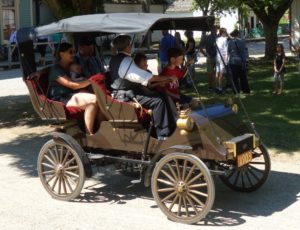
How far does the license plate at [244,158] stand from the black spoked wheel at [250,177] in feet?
1.70

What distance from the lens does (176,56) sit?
286 inches

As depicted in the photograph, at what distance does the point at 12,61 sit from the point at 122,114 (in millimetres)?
24091

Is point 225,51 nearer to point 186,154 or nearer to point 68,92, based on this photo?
point 68,92

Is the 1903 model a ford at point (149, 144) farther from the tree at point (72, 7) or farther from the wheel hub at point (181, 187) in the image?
the tree at point (72, 7)


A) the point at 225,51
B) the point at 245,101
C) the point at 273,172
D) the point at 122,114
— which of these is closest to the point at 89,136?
the point at 122,114

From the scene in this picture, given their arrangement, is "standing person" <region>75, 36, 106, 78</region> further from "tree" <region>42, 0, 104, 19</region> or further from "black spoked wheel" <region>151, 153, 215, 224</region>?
"tree" <region>42, 0, 104, 19</region>

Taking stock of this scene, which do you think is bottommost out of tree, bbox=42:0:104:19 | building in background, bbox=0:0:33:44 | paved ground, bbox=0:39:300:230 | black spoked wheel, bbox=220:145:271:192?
paved ground, bbox=0:39:300:230

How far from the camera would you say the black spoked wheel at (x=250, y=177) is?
7.34 metres

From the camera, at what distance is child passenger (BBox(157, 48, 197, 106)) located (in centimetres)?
723

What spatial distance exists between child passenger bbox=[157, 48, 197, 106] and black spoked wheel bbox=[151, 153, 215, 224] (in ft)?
3.33

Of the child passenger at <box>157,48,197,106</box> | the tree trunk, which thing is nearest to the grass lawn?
the child passenger at <box>157,48,197,106</box>

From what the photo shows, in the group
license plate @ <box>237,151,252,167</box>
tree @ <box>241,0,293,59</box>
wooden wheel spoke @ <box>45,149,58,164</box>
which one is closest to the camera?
license plate @ <box>237,151,252,167</box>

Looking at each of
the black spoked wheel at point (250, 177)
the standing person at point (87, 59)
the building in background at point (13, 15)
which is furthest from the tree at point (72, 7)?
the building in background at point (13, 15)

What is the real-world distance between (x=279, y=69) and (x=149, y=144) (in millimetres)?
9243
